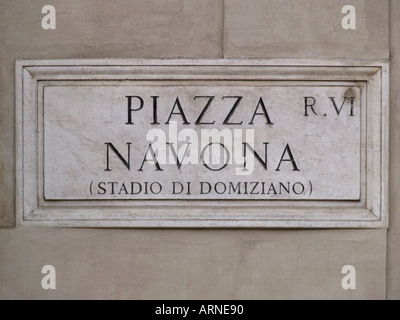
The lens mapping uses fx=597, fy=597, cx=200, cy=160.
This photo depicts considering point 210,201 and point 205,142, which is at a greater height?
point 205,142

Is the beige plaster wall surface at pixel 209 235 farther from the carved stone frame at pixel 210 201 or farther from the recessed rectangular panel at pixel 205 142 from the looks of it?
the recessed rectangular panel at pixel 205 142

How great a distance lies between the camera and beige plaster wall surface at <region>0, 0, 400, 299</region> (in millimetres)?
3463

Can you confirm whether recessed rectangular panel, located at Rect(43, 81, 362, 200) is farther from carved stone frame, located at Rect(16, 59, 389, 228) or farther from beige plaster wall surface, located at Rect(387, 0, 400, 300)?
beige plaster wall surface, located at Rect(387, 0, 400, 300)

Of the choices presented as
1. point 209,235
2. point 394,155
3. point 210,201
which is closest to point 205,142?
point 210,201

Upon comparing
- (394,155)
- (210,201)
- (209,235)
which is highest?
(394,155)

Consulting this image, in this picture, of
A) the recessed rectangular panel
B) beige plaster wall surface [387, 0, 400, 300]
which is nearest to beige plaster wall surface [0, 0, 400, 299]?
beige plaster wall surface [387, 0, 400, 300]

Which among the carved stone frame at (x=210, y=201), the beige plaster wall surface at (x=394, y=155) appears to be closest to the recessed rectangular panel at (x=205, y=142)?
the carved stone frame at (x=210, y=201)

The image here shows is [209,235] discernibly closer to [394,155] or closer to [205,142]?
[205,142]

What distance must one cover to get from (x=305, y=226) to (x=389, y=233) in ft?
1.63

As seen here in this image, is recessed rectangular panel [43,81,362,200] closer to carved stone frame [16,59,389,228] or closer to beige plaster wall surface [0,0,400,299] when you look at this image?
carved stone frame [16,59,389,228]

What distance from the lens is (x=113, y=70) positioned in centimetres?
347

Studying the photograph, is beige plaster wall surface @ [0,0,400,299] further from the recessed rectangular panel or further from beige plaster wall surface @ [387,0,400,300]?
the recessed rectangular panel

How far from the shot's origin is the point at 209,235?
3471mm

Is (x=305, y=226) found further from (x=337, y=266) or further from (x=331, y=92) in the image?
(x=331, y=92)
